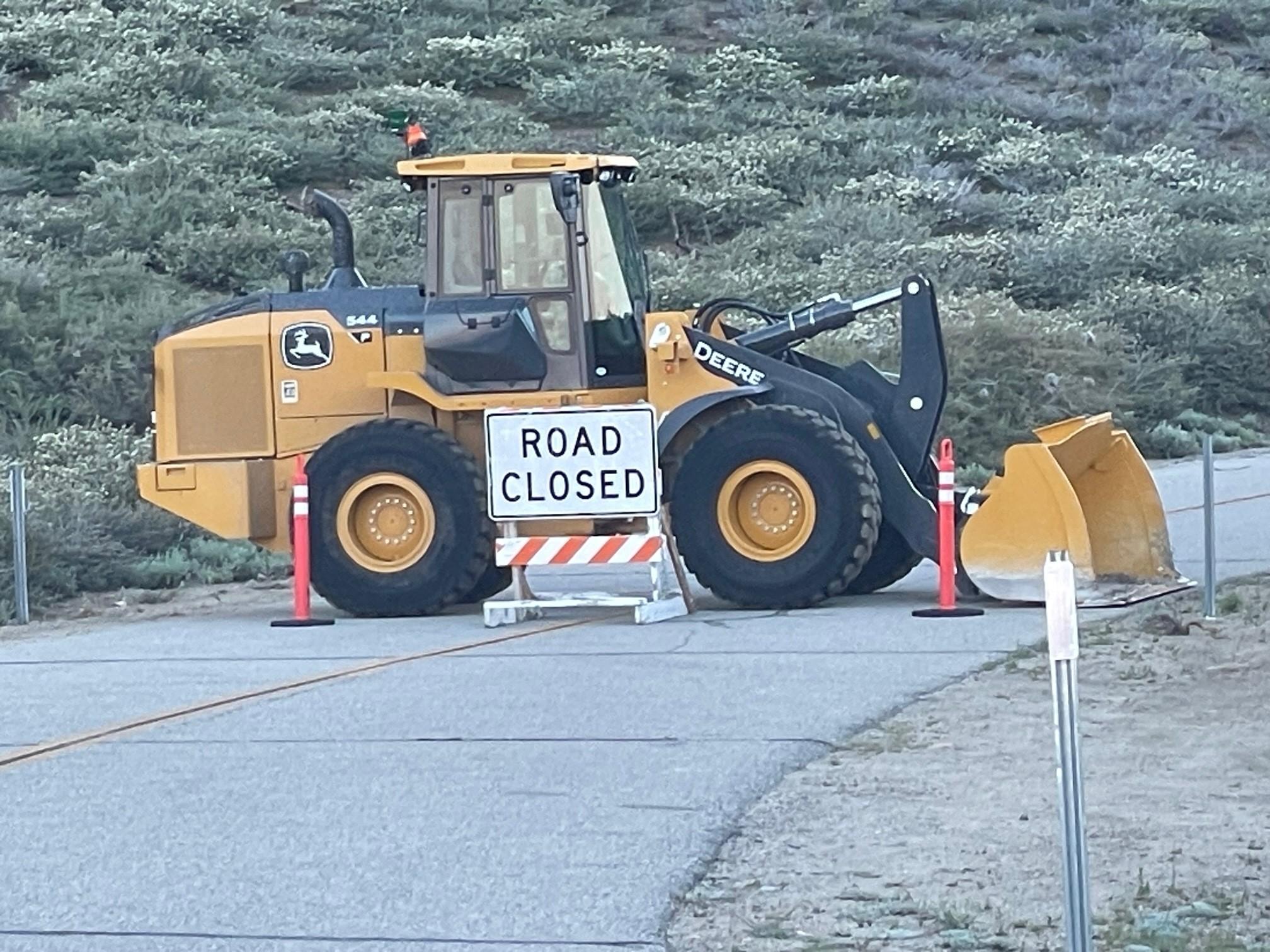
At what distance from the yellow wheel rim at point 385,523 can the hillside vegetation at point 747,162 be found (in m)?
4.80

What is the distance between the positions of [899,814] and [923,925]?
153 centimetres

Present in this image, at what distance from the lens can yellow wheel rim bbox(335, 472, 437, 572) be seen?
1554 centimetres

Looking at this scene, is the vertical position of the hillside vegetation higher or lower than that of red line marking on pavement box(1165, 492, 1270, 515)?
higher

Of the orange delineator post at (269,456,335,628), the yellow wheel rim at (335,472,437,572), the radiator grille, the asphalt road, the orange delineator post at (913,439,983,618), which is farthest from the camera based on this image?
the radiator grille

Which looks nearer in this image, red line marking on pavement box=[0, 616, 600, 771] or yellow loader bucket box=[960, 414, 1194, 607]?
red line marking on pavement box=[0, 616, 600, 771]

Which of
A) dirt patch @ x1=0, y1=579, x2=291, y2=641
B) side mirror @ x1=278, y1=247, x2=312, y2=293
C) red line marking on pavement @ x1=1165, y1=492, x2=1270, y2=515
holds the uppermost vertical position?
side mirror @ x1=278, y1=247, x2=312, y2=293

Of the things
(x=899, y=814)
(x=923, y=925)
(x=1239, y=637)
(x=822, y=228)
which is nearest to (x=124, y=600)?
(x=1239, y=637)

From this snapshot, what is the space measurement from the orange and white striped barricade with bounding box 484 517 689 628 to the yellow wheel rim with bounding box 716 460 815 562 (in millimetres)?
440

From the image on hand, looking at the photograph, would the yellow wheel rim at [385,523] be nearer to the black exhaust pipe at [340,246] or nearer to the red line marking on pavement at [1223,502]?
the black exhaust pipe at [340,246]

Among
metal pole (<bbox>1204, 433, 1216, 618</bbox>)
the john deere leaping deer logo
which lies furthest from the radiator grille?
metal pole (<bbox>1204, 433, 1216, 618</bbox>)

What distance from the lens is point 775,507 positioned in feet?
49.6

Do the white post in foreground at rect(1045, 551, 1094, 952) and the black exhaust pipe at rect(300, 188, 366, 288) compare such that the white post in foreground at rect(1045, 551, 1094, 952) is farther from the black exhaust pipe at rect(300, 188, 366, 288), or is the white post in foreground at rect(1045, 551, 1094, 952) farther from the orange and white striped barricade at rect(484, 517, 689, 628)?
the black exhaust pipe at rect(300, 188, 366, 288)

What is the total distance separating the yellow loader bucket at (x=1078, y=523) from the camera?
46.8ft

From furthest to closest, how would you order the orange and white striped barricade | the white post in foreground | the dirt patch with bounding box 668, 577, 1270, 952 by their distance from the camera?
the orange and white striped barricade < the dirt patch with bounding box 668, 577, 1270, 952 < the white post in foreground
